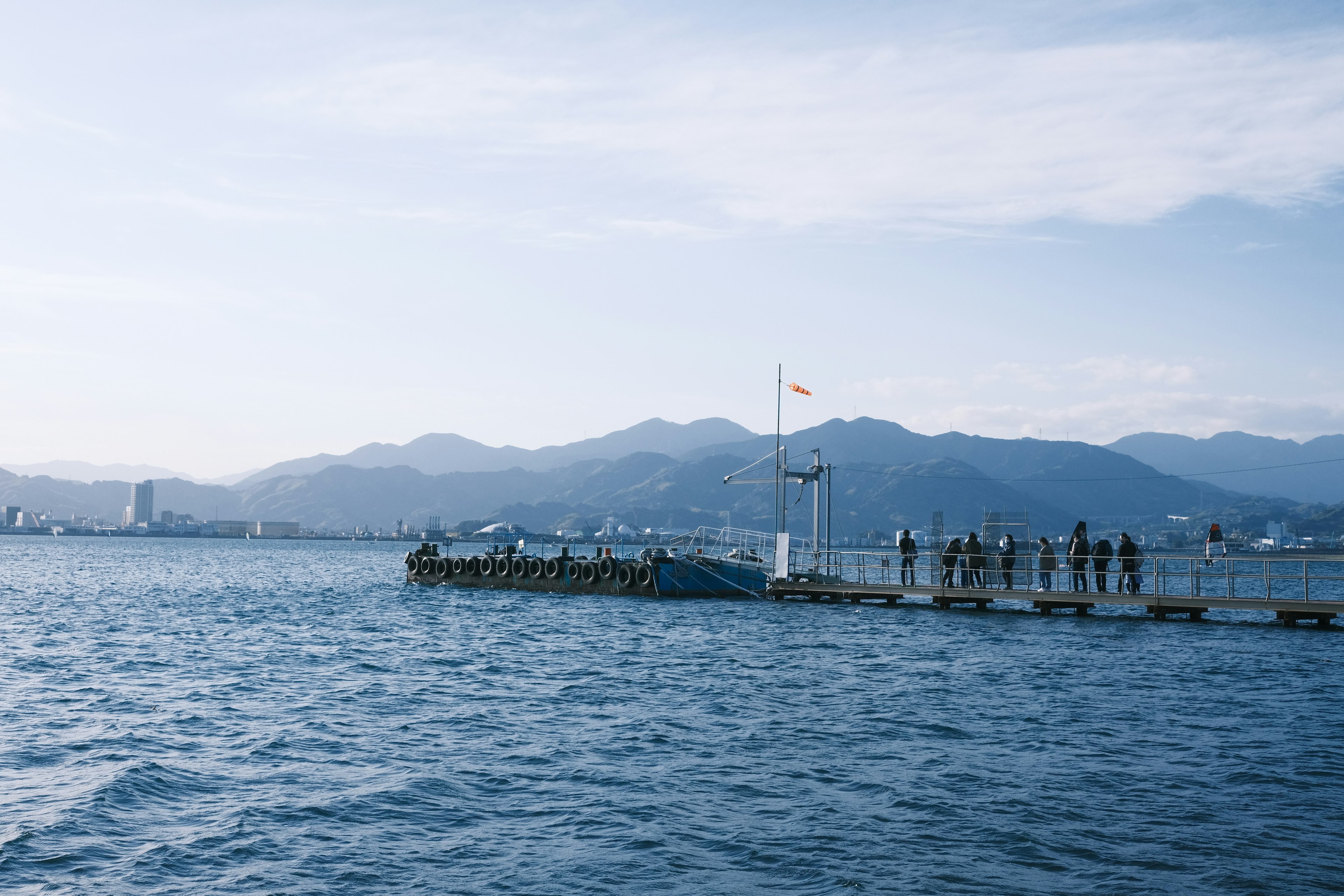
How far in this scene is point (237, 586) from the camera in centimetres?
7656

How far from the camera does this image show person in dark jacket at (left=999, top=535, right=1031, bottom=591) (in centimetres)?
3906

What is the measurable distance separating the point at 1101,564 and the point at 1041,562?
221cm

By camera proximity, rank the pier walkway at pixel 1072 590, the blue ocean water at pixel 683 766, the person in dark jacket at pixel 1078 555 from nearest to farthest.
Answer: the blue ocean water at pixel 683 766
the pier walkway at pixel 1072 590
the person in dark jacket at pixel 1078 555

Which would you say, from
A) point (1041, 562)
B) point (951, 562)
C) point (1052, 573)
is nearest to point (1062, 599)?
point (1041, 562)

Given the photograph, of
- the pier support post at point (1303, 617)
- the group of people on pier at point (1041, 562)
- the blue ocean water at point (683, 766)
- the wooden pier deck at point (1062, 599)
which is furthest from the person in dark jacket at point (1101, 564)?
the pier support post at point (1303, 617)

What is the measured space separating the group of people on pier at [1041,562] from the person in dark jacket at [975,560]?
0.10 feet

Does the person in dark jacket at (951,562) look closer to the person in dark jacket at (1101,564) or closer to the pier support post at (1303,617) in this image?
the person in dark jacket at (1101,564)

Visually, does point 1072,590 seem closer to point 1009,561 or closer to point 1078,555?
point 1009,561

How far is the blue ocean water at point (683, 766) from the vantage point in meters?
11.4

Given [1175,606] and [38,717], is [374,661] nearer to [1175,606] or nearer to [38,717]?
[38,717]

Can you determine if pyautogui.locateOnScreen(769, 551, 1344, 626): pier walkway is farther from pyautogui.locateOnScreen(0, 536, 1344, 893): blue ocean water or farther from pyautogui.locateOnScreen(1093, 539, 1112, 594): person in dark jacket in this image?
pyautogui.locateOnScreen(0, 536, 1344, 893): blue ocean water

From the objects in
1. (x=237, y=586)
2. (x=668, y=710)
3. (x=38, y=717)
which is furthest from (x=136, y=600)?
(x=668, y=710)

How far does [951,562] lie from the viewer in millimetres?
42094

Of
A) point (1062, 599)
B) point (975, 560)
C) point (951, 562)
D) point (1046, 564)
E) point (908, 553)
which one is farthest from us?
point (975, 560)
